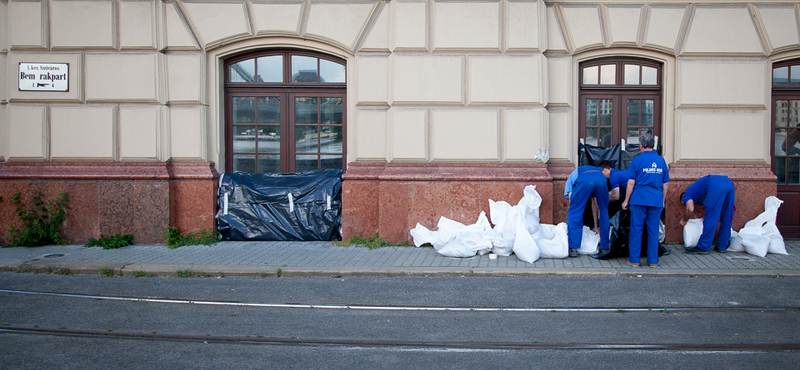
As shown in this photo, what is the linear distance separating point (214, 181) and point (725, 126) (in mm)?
8291

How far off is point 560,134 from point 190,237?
6280 mm

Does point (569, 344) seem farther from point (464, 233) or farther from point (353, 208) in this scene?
point (353, 208)

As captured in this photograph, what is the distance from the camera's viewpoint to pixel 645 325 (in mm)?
5184

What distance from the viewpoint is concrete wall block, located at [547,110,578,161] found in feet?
30.5

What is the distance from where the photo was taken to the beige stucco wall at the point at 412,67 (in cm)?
903

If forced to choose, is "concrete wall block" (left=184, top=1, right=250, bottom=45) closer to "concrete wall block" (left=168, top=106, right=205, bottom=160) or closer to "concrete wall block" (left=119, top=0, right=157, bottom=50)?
"concrete wall block" (left=119, top=0, right=157, bottom=50)

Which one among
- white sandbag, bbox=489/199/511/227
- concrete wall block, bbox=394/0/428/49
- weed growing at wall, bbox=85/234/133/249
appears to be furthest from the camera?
weed growing at wall, bbox=85/234/133/249

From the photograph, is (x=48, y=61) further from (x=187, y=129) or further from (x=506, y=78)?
(x=506, y=78)

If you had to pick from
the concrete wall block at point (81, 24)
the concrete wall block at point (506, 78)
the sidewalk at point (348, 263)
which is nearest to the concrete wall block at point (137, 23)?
the concrete wall block at point (81, 24)

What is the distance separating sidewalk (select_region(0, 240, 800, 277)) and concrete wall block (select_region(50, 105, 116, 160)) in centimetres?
175

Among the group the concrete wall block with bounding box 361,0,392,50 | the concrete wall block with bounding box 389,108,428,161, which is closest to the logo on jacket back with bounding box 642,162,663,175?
the concrete wall block with bounding box 389,108,428,161

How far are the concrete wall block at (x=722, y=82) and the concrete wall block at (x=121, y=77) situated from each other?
27.9 ft

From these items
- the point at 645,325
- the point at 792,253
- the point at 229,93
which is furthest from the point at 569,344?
the point at 229,93

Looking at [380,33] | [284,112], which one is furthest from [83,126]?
[380,33]
